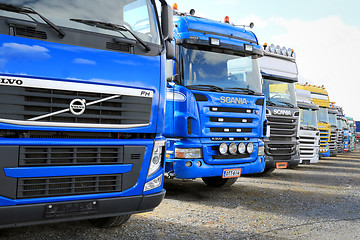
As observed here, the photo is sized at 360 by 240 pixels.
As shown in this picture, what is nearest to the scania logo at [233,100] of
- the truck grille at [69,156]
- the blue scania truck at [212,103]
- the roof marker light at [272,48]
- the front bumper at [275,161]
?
the blue scania truck at [212,103]

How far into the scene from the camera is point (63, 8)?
3680 millimetres

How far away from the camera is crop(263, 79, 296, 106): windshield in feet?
31.5

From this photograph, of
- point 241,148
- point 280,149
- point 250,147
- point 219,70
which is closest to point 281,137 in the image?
point 280,149

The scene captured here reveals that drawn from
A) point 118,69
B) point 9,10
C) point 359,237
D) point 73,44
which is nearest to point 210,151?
point 359,237

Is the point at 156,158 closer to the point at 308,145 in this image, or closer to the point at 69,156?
the point at 69,156

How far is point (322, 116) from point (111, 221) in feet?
41.2

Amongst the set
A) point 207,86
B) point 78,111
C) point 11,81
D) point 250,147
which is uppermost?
point 207,86

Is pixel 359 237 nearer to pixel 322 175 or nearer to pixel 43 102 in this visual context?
pixel 43 102

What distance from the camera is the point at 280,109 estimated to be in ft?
31.1

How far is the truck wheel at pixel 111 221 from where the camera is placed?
4.57 m

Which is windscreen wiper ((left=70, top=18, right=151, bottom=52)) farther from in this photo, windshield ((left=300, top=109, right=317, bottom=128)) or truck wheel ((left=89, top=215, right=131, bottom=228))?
windshield ((left=300, top=109, right=317, bottom=128))

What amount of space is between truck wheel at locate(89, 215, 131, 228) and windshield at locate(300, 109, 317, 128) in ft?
29.1

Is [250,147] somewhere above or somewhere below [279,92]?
below

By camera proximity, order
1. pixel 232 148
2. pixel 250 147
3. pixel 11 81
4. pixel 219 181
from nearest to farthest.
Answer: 1. pixel 11 81
2. pixel 232 148
3. pixel 250 147
4. pixel 219 181
